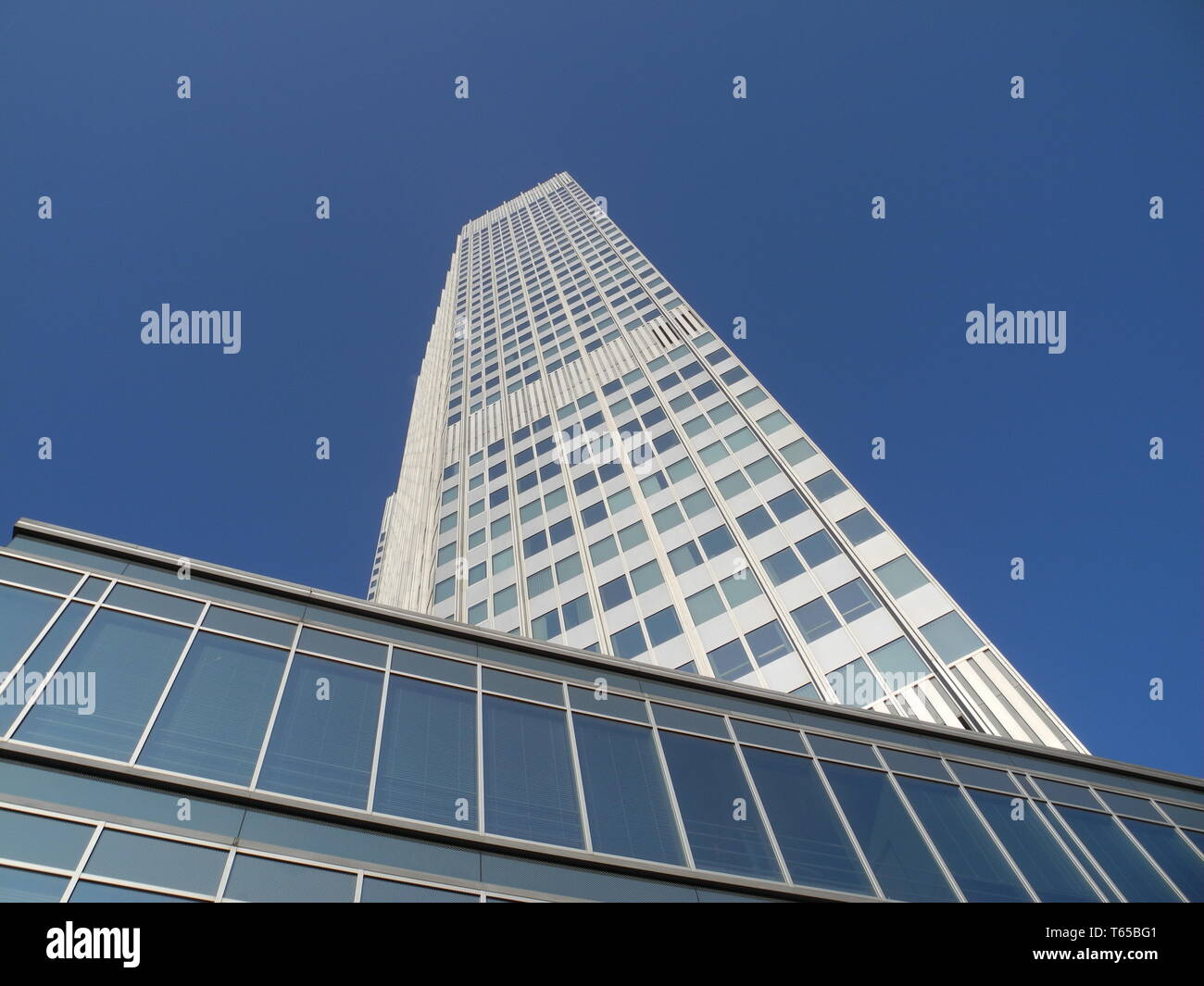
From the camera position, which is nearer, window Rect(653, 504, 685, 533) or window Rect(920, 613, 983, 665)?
window Rect(920, 613, 983, 665)

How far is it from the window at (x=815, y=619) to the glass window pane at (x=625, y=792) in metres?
15.7

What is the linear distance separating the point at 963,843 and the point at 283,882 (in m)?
11.3

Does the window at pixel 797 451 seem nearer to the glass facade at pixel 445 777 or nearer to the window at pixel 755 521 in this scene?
the window at pixel 755 521

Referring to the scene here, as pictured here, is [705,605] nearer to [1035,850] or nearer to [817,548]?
[817,548]

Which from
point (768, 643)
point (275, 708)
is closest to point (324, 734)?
point (275, 708)

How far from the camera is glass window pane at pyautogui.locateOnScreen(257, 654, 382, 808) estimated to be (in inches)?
495

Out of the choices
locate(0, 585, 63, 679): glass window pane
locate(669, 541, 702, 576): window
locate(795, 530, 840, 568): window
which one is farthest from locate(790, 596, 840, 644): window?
locate(0, 585, 63, 679): glass window pane

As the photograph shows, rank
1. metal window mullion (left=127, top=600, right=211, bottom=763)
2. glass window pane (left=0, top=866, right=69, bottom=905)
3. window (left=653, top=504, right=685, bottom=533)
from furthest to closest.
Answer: window (left=653, top=504, right=685, bottom=533) < metal window mullion (left=127, top=600, right=211, bottom=763) < glass window pane (left=0, top=866, right=69, bottom=905)

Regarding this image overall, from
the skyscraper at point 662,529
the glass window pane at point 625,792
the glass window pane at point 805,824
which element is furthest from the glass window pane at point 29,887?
the skyscraper at point 662,529

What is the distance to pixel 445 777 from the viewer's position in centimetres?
1365

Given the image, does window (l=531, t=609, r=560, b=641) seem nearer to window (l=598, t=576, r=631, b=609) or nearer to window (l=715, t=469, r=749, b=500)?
window (l=598, t=576, r=631, b=609)

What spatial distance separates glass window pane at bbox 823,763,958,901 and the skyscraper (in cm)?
905
